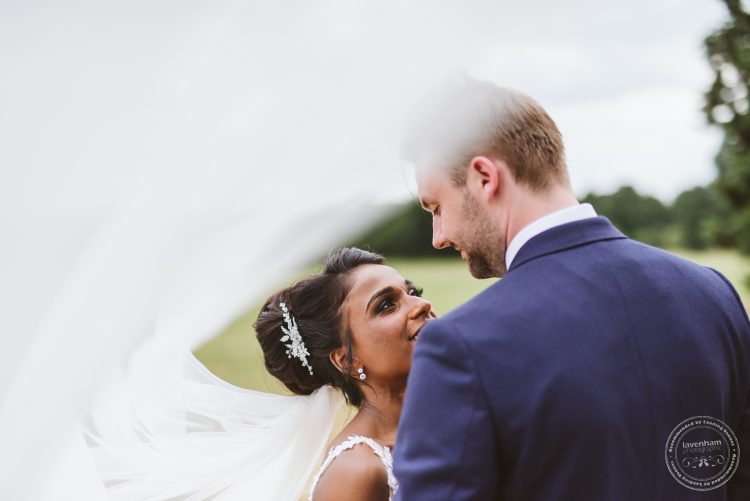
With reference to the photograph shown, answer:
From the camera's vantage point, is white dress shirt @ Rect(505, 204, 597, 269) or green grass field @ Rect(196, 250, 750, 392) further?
green grass field @ Rect(196, 250, 750, 392)

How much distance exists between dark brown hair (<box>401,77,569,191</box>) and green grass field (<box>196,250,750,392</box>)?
193 centimetres

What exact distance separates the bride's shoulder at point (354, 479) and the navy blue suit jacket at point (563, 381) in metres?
1.01

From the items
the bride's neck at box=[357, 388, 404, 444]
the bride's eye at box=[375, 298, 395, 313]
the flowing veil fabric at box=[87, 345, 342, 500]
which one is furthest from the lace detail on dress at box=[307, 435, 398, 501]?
the bride's eye at box=[375, 298, 395, 313]

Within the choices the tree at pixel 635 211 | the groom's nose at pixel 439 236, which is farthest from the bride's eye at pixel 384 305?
the tree at pixel 635 211

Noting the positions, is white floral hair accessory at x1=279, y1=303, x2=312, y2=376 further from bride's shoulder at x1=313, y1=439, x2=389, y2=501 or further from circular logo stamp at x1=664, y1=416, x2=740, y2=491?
circular logo stamp at x1=664, y1=416, x2=740, y2=491

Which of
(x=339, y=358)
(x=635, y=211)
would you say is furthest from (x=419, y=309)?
(x=635, y=211)

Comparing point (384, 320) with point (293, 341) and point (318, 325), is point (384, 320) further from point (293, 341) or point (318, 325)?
point (293, 341)

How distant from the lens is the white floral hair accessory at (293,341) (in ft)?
10.3

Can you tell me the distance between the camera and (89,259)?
6.21 ft

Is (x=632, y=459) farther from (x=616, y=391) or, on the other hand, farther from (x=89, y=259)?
(x=89, y=259)

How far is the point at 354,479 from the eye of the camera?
2672mm

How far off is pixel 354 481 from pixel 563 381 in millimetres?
1274

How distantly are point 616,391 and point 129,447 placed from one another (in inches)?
74.5

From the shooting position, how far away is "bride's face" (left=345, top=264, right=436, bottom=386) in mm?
2854
